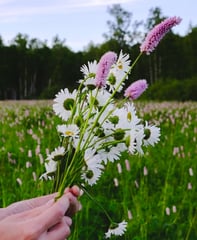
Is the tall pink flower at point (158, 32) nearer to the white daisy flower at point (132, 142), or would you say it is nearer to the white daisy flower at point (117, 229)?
the white daisy flower at point (132, 142)

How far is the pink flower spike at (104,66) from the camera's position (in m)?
1.42

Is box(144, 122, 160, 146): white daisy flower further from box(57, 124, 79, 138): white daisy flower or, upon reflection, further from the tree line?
the tree line

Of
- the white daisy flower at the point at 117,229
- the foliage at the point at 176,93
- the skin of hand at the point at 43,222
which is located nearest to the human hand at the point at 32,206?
the skin of hand at the point at 43,222

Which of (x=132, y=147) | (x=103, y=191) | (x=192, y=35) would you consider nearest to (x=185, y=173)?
(x=103, y=191)

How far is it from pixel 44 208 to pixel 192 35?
6372cm

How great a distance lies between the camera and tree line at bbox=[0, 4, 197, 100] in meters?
58.2

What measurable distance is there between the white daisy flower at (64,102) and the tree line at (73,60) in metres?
44.0

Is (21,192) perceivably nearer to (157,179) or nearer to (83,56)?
(157,179)

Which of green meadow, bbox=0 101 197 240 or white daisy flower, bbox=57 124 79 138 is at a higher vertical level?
white daisy flower, bbox=57 124 79 138

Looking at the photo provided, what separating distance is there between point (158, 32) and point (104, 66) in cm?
15

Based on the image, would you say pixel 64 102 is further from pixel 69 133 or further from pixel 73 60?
pixel 73 60

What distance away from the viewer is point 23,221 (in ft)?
3.80

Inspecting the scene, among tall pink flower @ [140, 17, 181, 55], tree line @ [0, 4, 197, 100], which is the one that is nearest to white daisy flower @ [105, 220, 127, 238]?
tall pink flower @ [140, 17, 181, 55]

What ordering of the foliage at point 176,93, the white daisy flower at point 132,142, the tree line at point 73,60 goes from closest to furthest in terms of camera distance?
the white daisy flower at point 132,142, the foliage at point 176,93, the tree line at point 73,60
